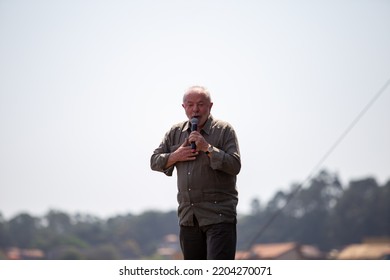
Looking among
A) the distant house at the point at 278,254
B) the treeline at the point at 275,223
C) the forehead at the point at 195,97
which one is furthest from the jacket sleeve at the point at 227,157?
the treeline at the point at 275,223

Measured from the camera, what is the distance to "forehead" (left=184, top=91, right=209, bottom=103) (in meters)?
3.96

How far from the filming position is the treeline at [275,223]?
2794cm

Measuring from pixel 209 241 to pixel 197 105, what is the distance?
651 mm

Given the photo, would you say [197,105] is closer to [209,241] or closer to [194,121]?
[194,121]

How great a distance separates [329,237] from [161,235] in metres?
8.29

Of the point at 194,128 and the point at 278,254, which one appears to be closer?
the point at 194,128

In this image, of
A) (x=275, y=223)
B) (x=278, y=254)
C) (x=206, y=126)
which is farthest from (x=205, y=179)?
(x=275, y=223)

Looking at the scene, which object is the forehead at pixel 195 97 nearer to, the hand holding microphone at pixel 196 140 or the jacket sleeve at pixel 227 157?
the hand holding microphone at pixel 196 140

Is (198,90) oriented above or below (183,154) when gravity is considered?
above

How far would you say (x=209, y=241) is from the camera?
3926 millimetres

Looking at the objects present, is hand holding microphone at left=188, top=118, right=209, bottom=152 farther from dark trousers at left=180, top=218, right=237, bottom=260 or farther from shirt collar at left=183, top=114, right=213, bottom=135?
dark trousers at left=180, top=218, right=237, bottom=260

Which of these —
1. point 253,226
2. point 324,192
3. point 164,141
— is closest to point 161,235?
point 253,226

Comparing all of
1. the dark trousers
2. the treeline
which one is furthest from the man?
the treeline
